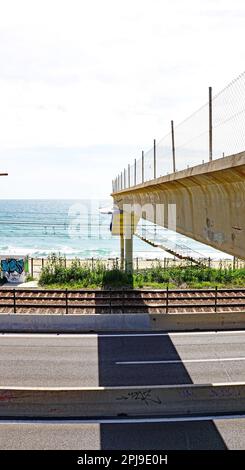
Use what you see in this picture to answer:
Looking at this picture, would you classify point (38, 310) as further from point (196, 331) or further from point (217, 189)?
point (217, 189)

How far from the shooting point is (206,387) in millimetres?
9805

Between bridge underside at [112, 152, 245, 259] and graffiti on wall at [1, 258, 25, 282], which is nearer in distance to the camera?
bridge underside at [112, 152, 245, 259]

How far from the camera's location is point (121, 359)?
13258mm

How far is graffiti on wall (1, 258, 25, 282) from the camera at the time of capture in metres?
29.8

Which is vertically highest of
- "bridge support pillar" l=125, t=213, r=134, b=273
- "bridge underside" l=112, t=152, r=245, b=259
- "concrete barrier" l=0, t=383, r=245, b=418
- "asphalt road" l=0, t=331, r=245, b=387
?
"bridge underside" l=112, t=152, r=245, b=259

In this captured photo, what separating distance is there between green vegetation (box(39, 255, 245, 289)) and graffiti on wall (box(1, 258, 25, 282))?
2027 mm

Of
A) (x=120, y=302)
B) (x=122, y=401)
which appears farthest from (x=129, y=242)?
(x=122, y=401)

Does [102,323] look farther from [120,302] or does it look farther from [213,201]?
[213,201]

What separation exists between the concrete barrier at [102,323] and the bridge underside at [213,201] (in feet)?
12.1

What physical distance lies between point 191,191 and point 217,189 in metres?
2.34

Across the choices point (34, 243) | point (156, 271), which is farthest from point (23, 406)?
point (34, 243)

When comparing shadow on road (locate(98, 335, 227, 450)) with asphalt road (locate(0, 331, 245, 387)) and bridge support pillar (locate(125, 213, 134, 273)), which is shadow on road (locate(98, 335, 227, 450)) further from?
bridge support pillar (locate(125, 213, 134, 273))

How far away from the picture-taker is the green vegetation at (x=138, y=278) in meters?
25.2

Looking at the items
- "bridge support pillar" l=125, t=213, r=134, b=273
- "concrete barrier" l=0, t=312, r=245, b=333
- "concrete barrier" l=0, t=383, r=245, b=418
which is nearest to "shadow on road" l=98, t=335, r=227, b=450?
"concrete barrier" l=0, t=383, r=245, b=418
